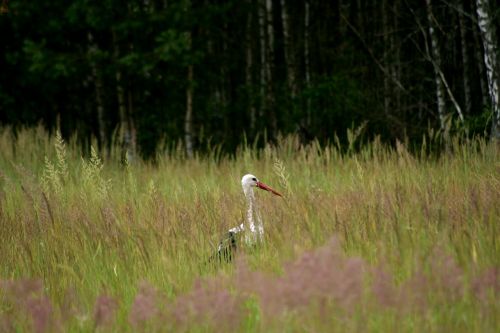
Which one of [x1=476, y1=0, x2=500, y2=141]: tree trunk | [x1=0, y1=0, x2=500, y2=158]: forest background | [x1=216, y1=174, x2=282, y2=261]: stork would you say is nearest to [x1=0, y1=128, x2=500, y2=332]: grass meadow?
[x1=216, y1=174, x2=282, y2=261]: stork

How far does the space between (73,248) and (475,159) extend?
3.82m

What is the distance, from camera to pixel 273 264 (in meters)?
4.21

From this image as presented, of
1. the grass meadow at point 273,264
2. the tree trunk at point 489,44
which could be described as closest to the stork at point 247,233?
the grass meadow at point 273,264

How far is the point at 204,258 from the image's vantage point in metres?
4.61

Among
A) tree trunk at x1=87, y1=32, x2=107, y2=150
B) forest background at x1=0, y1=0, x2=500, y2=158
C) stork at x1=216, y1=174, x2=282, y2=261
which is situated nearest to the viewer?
stork at x1=216, y1=174, x2=282, y2=261

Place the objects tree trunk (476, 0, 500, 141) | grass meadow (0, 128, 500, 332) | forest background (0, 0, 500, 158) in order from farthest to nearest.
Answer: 1. forest background (0, 0, 500, 158)
2. tree trunk (476, 0, 500, 141)
3. grass meadow (0, 128, 500, 332)

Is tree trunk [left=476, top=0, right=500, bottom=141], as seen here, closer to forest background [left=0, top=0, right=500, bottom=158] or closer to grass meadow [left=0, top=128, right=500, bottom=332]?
forest background [left=0, top=0, right=500, bottom=158]

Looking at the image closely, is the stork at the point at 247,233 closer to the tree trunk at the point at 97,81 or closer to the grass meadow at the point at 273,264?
the grass meadow at the point at 273,264

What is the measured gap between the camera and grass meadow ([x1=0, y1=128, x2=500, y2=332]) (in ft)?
10.2

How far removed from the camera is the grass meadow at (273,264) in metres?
3.12

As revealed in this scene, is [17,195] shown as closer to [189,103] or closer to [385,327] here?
[385,327]

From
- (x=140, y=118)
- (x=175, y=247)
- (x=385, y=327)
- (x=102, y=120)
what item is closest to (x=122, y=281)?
(x=175, y=247)

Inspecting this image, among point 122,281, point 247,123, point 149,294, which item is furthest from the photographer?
point 247,123

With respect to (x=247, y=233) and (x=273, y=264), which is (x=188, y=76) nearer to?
(x=247, y=233)
